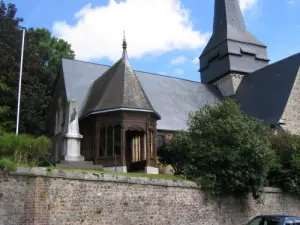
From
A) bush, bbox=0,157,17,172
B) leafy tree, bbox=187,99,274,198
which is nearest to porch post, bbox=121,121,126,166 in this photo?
leafy tree, bbox=187,99,274,198

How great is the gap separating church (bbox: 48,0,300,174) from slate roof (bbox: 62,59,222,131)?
59mm

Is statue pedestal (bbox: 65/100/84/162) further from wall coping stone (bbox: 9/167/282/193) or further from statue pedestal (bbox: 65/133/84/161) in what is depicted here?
wall coping stone (bbox: 9/167/282/193)

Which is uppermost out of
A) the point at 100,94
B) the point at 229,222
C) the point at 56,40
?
the point at 56,40

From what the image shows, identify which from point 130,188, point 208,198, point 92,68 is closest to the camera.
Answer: point 130,188

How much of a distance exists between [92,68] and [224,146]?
1303cm

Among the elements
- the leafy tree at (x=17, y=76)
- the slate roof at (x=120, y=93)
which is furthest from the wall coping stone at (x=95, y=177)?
the leafy tree at (x=17, y=76)

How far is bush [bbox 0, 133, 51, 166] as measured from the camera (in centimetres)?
1140

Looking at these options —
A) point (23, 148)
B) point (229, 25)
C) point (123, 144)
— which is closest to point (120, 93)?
point (123, 144)

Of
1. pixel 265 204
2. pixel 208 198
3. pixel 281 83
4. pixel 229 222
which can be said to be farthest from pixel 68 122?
pixel 281 83

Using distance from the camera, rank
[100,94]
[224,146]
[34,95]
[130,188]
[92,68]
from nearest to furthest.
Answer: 1. [130,188]
2. [224,146]
3. [100,94]
4. [34,95]
5. [92,68]

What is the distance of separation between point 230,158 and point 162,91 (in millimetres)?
13483

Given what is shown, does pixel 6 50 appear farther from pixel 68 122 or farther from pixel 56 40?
pixel 56 40

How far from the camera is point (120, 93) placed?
1848 centimetres

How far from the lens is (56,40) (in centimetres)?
3120
